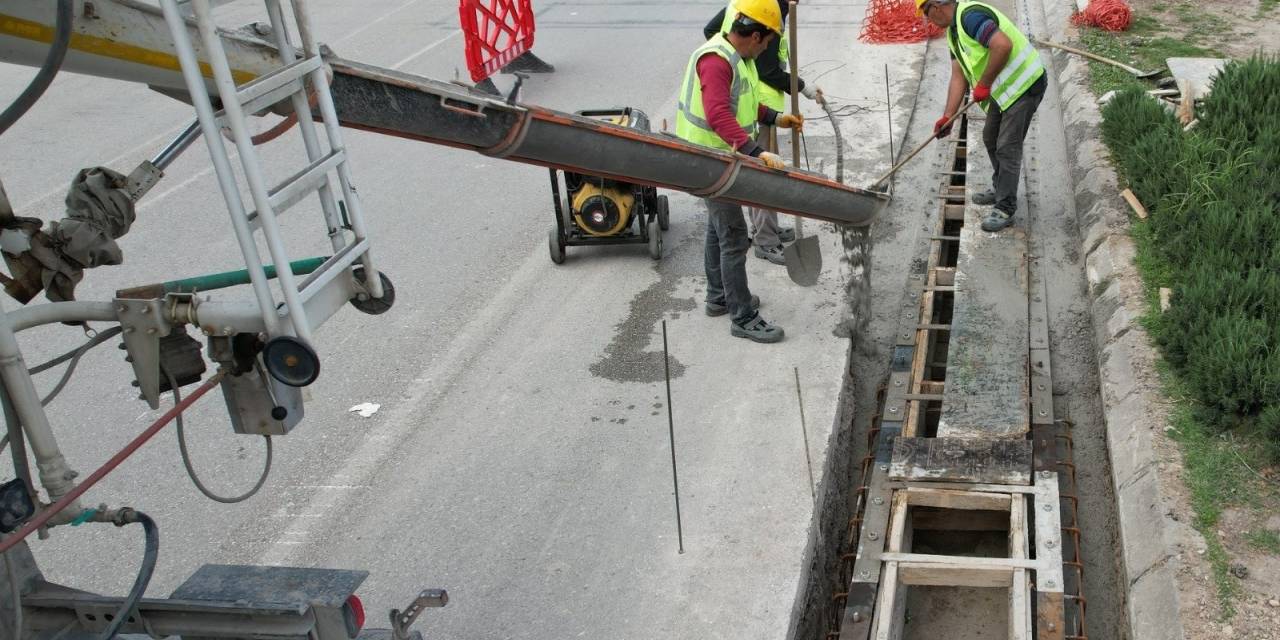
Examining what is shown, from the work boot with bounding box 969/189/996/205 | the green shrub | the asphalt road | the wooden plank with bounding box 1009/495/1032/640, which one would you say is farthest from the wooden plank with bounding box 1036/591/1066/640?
the work boot with bounding box 969/189/996/205

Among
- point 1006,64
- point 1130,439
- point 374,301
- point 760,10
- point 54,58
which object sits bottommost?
point 1130,439

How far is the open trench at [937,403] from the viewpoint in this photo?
4.82 meters

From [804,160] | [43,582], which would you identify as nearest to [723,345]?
[804,160]

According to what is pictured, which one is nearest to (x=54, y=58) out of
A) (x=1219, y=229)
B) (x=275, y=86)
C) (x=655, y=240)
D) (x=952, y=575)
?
(x=275, y=86)

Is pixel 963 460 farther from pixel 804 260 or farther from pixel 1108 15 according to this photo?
pixel 1108 15

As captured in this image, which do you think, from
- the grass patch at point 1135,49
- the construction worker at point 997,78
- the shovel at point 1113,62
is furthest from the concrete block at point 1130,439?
the shovel at point 1113,62

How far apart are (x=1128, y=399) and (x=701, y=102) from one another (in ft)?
9.02

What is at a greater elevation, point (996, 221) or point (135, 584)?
point (135, 584)

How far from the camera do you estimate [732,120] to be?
597 cm

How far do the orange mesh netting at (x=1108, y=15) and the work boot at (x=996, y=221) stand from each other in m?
5.58

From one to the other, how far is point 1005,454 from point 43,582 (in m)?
3.93

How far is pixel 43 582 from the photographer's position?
3.36 m

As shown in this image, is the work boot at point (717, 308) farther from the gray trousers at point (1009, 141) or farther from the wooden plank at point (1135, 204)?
the wooden plank at point (1135, 204)

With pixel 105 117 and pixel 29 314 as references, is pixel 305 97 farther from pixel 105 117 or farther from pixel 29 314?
pixel 105 117
